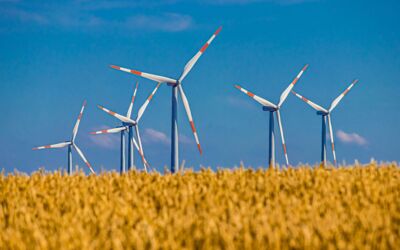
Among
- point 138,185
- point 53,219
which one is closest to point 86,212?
point 53,219

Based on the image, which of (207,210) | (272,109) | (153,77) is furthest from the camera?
(272,109)

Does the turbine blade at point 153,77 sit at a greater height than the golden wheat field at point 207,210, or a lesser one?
greater

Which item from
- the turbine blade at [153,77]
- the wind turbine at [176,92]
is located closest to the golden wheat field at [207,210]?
the wind turbine at [176,92]

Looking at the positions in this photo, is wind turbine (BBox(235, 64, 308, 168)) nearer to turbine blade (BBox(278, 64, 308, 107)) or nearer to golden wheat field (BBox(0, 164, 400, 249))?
turbine blade (BBox(278, 64, 308, 107))

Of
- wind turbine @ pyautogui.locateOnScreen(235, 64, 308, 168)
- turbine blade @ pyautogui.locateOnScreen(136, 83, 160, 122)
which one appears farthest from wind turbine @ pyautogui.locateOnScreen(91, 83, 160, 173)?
wind turbine @ pyautogui.locateOnScreen(235, 64, 308, 168)

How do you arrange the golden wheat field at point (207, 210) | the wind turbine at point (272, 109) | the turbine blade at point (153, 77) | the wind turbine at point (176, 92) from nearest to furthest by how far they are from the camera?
1. the golden wheat field at point (207, 210)
2. the wind turbine at point (176, 92)
3. the turbine blade at point (153, 77)
4. the wind turbine at point (272, 109)

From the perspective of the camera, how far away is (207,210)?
1180cm

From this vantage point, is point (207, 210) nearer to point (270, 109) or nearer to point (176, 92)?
point (176, 92)

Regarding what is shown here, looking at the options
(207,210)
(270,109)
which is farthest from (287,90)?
(207,210)

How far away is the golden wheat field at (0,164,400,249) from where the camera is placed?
9.38 m

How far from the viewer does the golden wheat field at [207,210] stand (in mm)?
9375

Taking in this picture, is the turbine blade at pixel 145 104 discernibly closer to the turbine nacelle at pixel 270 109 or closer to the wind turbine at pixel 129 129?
the wind turbine at pixel 129 129

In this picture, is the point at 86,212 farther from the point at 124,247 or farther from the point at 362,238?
the point at 362,238

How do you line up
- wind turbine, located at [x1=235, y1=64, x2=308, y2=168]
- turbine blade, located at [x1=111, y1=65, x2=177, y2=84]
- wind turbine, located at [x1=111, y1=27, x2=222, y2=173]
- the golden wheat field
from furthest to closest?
wind turbine, located at [x1=235, y1=64, x2=308, y2=168], turbine blade, located at [x1=111, y1=65, x2=177, y2=84], wind turbine, located at [x1=111, y1=27, x2=222, y2=173], the golden wheat field
